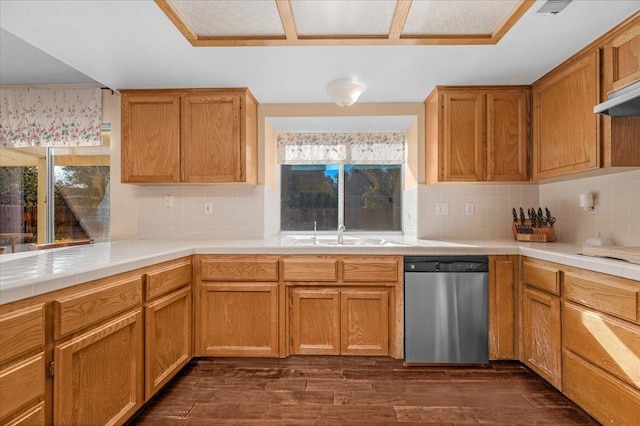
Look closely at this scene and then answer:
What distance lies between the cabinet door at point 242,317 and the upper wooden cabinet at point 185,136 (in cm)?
91

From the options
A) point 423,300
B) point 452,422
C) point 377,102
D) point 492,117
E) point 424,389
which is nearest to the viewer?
point 452,422

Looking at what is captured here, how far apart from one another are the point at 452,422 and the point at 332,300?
1.00 metres

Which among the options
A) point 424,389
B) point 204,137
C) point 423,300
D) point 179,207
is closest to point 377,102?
point 204,137

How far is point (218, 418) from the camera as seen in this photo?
5.71ft

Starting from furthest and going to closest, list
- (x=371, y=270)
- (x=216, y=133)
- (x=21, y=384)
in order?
(x=216, y=133) < (x=371, y=270) < (x=21, y=384)

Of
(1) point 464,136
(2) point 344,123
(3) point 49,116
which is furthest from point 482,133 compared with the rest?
(3) point 49,116

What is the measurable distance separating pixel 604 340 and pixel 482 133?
1639 mm

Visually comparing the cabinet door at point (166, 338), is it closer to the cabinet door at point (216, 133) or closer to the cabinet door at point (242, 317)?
the cabinet door at point (242, 317)

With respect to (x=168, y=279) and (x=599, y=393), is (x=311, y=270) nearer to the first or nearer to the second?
(x=168, y=279)

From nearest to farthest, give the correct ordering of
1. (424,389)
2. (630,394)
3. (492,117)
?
(630,394)
(424,389)
(492,117)

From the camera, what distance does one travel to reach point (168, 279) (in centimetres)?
200

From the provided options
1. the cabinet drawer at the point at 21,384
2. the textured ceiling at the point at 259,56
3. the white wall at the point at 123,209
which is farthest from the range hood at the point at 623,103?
the white wall at the point at 123,209

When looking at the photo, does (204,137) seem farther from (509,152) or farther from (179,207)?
(509,152)

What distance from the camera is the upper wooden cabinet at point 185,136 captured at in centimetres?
268
